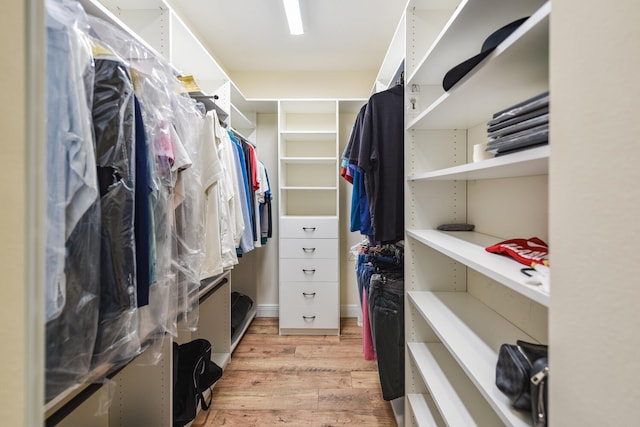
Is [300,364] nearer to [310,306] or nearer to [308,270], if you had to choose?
[310,306]

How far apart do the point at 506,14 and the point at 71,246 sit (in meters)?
1.39

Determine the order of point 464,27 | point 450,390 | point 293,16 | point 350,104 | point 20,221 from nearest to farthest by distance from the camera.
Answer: point 20,221, point 464,27, point 450,390, point 293,16, point 350,104

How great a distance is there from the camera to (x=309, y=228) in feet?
8.39

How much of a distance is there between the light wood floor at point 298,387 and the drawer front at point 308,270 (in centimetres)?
55

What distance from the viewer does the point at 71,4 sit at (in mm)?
672

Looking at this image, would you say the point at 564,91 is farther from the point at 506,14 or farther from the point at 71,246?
the point at 71,246

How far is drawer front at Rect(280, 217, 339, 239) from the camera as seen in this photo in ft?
8.36

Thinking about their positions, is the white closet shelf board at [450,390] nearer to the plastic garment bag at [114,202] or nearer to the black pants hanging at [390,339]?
the black pants hanging at [390,339]

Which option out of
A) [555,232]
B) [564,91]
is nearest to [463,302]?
[555,232]

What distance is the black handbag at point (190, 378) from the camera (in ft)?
4.43

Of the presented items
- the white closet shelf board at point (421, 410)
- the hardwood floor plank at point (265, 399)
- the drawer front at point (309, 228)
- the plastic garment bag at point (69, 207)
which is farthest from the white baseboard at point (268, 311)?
the plastic garment bag at point (69, 207)

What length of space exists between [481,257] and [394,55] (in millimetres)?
1505

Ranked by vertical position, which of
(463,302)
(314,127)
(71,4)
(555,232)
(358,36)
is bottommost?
(463,302)

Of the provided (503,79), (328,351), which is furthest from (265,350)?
(503,79)
